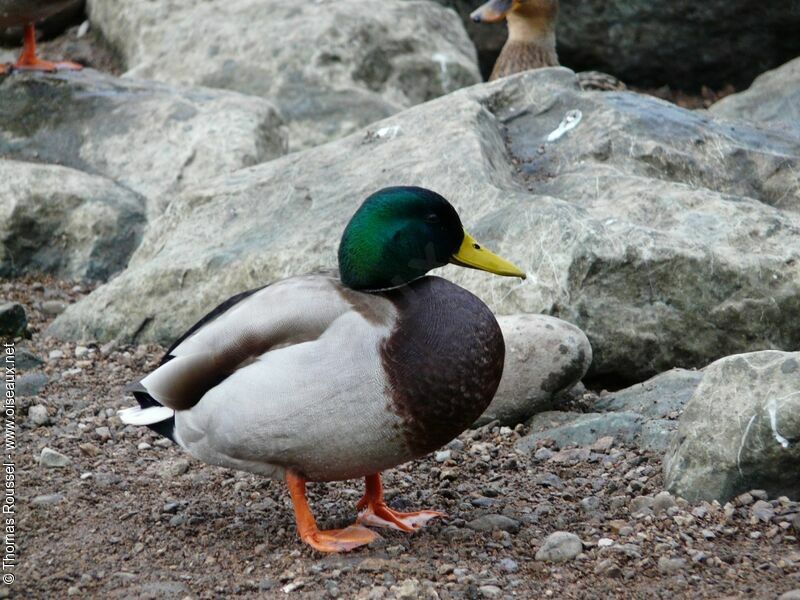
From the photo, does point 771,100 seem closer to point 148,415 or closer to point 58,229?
point 58,229

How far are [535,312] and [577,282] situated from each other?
23 centimetres

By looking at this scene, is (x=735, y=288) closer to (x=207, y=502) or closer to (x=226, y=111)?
(x=207, y=502)

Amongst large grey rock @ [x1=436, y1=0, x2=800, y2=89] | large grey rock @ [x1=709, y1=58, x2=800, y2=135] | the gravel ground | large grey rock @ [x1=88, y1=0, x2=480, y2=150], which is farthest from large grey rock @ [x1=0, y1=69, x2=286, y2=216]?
large grey rock @ [x1=436, y1=0, x2=800, y2=89]

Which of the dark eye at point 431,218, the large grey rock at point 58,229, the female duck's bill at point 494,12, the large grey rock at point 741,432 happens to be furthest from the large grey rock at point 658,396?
the female duck's bill at point 494,12

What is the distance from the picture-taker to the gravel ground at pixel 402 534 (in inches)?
139

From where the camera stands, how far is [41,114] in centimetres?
825

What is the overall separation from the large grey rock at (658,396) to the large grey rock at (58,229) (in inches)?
134

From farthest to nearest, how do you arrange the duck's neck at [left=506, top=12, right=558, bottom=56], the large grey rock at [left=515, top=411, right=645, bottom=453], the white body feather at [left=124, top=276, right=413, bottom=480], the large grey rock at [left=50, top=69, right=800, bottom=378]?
1. the duck's neck at [left=506, top=12, right=558, bottom=56]
2. the large grey rock at [left=50, top=69, right=800, bottom=378]
3. the large grey rock at [left=515, top=411, right=645, bottom=453]
4. the white body feather at [left=124, top=276, right=413, bottom=480]

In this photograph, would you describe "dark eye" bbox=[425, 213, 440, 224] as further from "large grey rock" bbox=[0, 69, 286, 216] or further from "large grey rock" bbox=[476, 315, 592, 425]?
"large grey rock" bbox=[0, 69, 286, 216]

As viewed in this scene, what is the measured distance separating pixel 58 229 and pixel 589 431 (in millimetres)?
3864

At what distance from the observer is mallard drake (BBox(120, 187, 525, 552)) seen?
369cm

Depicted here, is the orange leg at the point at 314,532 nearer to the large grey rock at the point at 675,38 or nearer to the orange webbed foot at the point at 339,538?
the orange webbed foot at the point at 339,538

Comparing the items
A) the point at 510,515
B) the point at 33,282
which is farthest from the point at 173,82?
the point at 510,515

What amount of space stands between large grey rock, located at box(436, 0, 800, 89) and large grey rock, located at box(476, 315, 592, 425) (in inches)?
307
